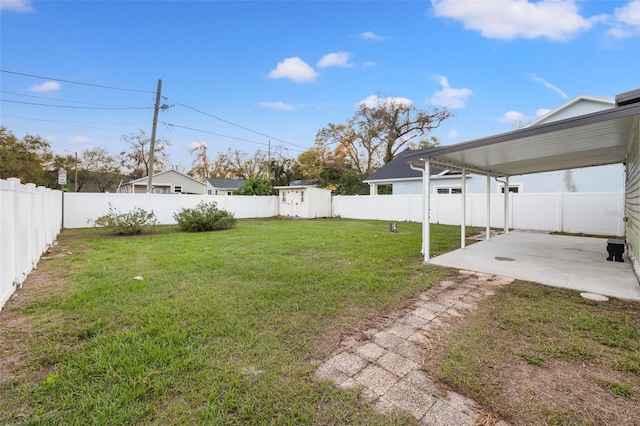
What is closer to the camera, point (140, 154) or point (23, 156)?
point (23, 156)

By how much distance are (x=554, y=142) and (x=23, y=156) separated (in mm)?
32536

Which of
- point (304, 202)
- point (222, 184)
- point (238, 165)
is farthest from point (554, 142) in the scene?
point (238, 165)

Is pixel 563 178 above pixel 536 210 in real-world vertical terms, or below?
above

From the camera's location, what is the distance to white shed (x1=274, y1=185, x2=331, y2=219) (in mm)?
16781

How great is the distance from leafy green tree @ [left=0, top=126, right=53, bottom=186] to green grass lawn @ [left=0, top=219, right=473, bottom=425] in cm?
2295

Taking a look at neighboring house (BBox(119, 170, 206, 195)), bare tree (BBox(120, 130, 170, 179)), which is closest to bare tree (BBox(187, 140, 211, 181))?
bare tree (BBox(120, 130, 170, 179))

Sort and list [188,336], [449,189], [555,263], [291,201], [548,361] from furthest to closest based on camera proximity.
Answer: [291,201] < [449,189] < [555,263] < [188,336] < [548,361]

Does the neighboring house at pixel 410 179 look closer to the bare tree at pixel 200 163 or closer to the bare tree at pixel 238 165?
the bare tree at pixel 238 165

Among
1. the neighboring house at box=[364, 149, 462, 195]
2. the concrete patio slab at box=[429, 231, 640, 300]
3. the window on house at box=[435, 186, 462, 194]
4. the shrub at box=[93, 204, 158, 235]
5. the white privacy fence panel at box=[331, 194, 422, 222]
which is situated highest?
the neighboring house at box=[364, 149, 462, 195]

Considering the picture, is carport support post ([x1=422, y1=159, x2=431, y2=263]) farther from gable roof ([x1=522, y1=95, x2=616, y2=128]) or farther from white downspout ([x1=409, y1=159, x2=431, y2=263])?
gable roof ([x1=522, y1=95, x2=616, y2=128])

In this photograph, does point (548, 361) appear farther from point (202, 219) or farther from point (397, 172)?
point (397, 172)

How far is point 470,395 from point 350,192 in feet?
66.1

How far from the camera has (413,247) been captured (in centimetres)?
743

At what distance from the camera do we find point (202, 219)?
11117mm
